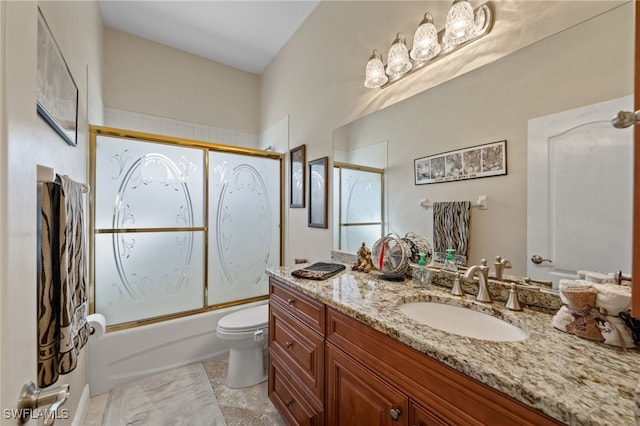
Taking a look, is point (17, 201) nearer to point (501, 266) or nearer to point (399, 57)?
point (501, 266)

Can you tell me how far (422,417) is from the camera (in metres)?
0.76

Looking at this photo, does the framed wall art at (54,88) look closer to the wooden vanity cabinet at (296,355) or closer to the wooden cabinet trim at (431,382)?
the wooden vanity cabinet at (296,355)

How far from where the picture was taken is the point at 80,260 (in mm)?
1216

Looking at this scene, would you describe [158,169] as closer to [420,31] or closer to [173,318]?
[173,318]

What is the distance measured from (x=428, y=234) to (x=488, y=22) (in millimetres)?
998

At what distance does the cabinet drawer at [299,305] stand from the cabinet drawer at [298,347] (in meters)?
0.03

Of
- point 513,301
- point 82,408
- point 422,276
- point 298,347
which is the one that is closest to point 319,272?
point 298,347

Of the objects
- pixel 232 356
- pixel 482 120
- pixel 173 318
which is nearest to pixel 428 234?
pixel 482 120

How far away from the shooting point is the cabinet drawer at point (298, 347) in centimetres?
121

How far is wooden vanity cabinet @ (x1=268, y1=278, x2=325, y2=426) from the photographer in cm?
122

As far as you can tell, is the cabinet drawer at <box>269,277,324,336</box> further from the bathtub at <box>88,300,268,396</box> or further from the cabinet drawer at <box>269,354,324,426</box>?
the bathtub at <box>88,300,268,396</box>

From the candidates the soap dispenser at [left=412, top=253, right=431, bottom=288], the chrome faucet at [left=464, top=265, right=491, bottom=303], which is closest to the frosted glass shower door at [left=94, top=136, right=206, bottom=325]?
the soap dispenser at [left=412, top=253, right=431, bottom=288]

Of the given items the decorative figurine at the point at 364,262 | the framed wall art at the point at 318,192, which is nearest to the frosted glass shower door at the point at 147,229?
the framed wall art at the point at 318,192

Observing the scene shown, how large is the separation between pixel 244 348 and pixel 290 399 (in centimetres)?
67
